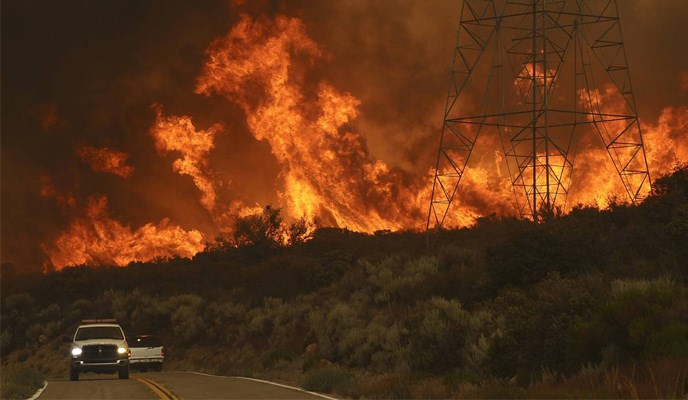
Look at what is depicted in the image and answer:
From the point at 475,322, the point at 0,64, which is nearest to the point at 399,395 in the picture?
the point at 475,322

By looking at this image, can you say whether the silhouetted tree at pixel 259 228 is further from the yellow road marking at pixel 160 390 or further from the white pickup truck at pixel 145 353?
the yellow road marking at pixel 160 390

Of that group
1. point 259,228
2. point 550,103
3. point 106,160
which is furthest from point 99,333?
point 550,103

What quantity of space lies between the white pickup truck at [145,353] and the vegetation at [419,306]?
284 centimetres

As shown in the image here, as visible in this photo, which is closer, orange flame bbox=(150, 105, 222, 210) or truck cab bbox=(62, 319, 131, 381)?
truck cab bbox=(62, 319, 131, 381)

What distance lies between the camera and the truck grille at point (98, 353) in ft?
114

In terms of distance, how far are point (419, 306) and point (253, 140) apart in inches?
1516

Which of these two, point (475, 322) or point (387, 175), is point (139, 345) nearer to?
point (475, 322)

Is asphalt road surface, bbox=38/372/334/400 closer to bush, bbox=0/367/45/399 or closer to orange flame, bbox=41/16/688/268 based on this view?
bush, bbox=0/367/45/399

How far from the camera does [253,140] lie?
239 ft

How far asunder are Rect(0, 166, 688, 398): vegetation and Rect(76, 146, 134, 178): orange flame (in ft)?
25.6

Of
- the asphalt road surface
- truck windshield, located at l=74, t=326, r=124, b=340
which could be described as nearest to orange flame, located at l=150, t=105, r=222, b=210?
truck windshield, located at l=74, t=326, r=124, b=340

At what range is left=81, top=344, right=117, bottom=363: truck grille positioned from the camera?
114 feet

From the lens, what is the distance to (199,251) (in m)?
74.3

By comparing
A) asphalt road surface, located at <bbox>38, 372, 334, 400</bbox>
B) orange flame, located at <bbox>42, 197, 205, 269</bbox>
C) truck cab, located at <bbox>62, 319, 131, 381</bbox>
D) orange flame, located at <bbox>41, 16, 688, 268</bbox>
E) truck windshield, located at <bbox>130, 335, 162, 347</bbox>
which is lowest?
asphalt road surface, located at <bbox>38, 372, 334, 400</bbox>
